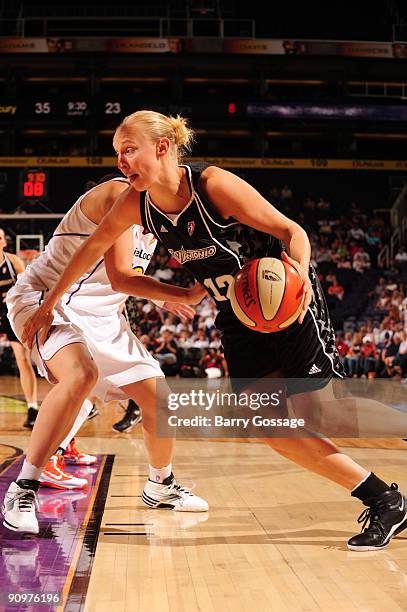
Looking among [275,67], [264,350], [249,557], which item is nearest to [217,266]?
[264,350]

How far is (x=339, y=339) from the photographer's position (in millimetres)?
13219

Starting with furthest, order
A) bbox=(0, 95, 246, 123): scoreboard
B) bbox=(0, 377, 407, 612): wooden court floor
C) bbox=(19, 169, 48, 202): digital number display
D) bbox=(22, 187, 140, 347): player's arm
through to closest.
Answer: bbox=(0, 95, 246, 123): scoreboard, bbox=(19, 169, 48, 202): digital number display, bbox=(22, 187, 140, 347): player's arm, bbox=(0, 377, 407, 612): wooden court floor

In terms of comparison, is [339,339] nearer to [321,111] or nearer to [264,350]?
[321,111]

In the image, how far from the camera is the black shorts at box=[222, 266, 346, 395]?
2836 millimetres

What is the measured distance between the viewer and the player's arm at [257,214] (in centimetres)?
259

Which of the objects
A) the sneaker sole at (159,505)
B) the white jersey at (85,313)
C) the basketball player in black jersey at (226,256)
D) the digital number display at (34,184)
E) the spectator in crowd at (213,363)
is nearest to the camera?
the basketball player in black jersey at (226,256)

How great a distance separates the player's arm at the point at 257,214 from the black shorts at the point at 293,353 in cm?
19

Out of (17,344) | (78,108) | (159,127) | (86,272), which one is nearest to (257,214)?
(159,127)

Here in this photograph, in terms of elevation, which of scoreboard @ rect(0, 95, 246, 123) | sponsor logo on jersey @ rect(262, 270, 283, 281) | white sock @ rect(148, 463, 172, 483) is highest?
scoreboard @ rect(0, 95, 246, 123)

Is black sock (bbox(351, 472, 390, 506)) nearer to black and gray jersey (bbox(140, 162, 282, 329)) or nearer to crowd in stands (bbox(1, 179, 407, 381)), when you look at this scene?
black and gray jersey (bbox(140, 162, 282, 329))

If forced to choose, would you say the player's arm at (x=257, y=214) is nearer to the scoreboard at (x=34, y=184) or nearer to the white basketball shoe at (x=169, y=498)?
the white basketball shoe at (x=169, y=498)

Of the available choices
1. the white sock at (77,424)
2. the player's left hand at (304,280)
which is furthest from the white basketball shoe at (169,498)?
the player's left hand at (304,280)

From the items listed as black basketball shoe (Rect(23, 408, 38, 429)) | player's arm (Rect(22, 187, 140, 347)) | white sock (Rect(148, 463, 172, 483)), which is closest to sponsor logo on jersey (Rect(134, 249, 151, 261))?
player's arm (Rect(22, 187, 140, 347))

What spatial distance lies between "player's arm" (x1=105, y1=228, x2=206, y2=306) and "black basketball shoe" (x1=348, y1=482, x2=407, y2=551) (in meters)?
1.10
